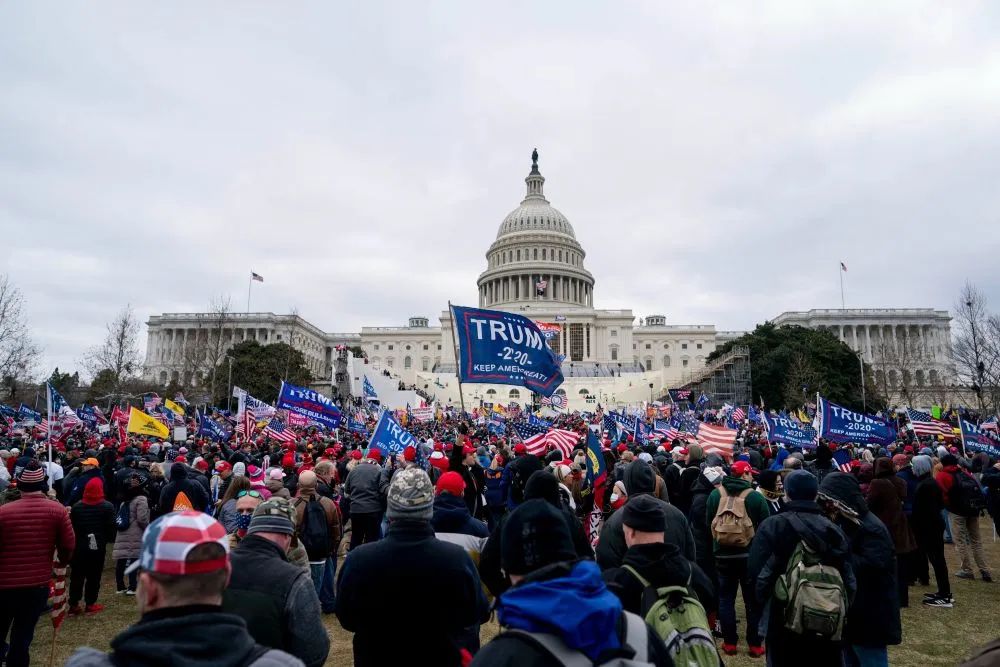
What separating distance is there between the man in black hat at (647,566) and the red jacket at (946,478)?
7.11 m

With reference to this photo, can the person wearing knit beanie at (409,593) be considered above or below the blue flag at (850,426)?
below

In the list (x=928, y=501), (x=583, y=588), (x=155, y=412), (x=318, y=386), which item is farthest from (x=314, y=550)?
(x=318, y=386)

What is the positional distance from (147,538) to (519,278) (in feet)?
311

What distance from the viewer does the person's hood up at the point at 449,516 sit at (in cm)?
462

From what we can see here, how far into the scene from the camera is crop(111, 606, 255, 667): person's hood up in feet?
5.64

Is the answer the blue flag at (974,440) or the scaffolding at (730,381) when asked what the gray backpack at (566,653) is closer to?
the blue flag at (974,440)

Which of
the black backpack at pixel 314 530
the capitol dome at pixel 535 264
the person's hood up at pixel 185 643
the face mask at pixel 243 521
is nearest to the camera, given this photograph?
the person's hood up at pixel 185 643

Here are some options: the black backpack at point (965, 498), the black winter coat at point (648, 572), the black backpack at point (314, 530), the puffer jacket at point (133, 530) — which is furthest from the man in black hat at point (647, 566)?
the black backpack at point (965, 498)

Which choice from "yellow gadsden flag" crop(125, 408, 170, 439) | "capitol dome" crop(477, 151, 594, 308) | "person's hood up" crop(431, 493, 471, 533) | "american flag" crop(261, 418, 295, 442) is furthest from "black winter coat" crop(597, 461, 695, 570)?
"capitol dome" crop(477, 151, 594, 308)

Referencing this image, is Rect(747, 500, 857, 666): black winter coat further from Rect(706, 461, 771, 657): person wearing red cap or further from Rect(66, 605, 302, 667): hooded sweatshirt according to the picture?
Rect(66, 605, 302, 667): hooded sweatshirt

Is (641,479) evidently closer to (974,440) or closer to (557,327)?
(974,440)

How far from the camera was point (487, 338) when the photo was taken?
1003cm

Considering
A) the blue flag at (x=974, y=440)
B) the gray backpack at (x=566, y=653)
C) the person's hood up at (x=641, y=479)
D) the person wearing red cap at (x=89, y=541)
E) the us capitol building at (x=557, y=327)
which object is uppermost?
the us capitol building at (x=557, y=327)

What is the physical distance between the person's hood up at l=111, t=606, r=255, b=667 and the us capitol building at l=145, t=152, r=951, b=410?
7683 centimetres
